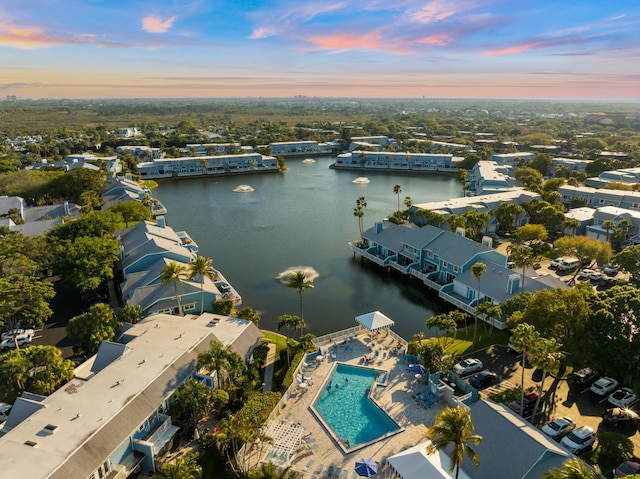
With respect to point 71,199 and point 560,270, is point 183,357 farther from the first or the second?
point 71,199

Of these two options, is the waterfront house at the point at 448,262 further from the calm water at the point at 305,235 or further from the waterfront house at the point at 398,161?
the waterfront house at the point at 398,161

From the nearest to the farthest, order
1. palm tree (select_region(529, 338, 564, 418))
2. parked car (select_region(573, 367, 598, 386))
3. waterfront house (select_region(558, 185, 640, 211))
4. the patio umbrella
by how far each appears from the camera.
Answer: the patio umbrella, palm tree (select_region(529, 338, 564, 418)), parked car (select_region(573, 367, 598, 386)), waterfront house (select_region(558, 185, 640, 211))

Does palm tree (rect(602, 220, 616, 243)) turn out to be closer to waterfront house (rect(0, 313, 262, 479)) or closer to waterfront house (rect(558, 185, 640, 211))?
waterfront house (rect(558, 185, 640, 211))

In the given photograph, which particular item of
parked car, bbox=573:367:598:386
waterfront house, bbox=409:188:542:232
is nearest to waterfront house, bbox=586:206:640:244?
waterfront house, bbox=409:188:542:232

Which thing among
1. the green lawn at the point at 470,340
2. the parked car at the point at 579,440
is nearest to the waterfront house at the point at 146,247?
the green lawn at the point at 470,340

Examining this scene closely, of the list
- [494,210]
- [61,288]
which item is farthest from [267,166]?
[61,288]

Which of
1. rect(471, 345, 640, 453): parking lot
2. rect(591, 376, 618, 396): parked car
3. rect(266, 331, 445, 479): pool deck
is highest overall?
rect(591, 376, 618, 396): parked car

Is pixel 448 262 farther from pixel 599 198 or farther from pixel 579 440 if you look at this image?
pixel 599 198

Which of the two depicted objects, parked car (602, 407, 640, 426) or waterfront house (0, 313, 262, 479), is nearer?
waterfront house (0, 313, 262, 479)
